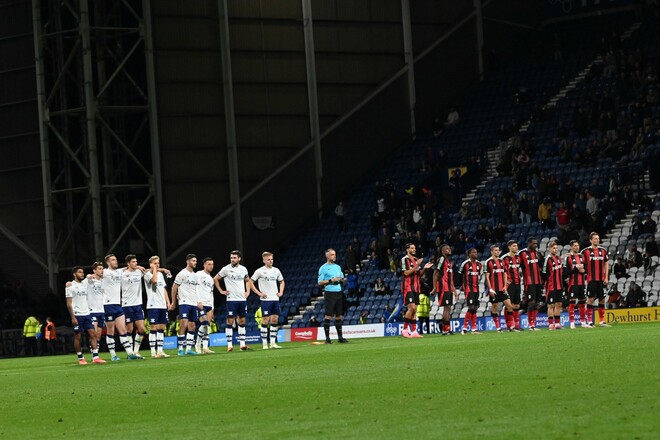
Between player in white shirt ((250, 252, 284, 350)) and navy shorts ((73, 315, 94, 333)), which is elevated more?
player in white shirt ((250, 252, 284, 350))

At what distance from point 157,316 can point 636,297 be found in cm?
1445

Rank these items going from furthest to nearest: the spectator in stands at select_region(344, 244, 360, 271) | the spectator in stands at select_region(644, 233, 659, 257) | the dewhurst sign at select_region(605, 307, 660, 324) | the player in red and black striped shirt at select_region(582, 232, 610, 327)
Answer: the spectator in stands at select_region(344, 244, 360, 271) → the spectator in stands at select_region(644, 233, 659, 257) → the dewhurst sign at select_region(605, 307, 660, 324) → the player in red and black striped shirt at select_region(582, 232, 610, 327)

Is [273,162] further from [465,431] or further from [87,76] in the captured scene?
[465,431]

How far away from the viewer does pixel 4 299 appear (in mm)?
52500

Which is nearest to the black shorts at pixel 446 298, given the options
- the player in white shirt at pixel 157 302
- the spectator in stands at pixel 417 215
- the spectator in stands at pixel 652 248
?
the player in white shirt at pixel 157 302

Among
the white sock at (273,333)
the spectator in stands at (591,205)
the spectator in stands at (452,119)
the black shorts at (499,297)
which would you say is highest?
the spectator in stands at (452,119)

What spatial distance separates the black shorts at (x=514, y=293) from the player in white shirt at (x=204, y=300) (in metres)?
7.92

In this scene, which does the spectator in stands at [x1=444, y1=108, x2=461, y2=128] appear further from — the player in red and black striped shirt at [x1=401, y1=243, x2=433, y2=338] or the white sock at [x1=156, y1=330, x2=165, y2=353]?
the white sock at [x1=156, y1=330, x2=165, y2=353]

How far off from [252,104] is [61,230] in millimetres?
9218

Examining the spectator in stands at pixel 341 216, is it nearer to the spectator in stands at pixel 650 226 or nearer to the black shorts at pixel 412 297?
the spectator in stands at pixel 650 226

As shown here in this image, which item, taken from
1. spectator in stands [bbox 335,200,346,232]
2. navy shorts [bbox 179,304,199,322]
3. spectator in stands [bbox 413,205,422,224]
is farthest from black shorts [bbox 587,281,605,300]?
spectator in stands [bbox 335,200,346,232]

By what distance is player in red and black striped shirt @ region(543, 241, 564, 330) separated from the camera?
3281 centimetres

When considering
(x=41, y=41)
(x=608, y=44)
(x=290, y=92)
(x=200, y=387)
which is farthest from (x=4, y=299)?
(x=200, y=387)

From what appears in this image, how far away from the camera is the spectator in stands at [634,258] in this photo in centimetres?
3862
